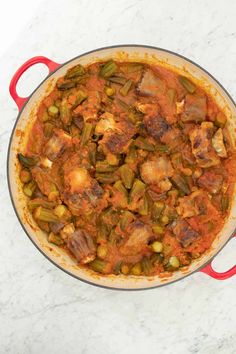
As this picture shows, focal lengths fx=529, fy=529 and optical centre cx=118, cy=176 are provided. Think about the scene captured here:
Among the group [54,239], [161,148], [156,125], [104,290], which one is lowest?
[104,290]

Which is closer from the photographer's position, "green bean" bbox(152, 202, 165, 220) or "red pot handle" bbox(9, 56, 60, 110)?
"red pot handle" bbox(9, 56, 60, 110)

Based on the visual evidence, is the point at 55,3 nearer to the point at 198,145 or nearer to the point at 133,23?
the point at 133,23

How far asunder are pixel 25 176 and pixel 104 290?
745 millimetres

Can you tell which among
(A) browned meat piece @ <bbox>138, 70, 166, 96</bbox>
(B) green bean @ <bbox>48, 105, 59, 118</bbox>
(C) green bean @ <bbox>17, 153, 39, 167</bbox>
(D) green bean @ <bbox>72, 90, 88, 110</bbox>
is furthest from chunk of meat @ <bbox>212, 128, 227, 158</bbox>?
(C) green bean @ <bbox>17, 153, 39, 167</bbox>

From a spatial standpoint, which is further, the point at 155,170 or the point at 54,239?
the point at 54,239

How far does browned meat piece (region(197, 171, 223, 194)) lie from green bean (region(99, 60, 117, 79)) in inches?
27.4

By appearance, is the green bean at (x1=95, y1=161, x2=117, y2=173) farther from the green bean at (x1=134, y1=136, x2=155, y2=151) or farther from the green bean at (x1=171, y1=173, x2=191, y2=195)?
the green bean at (x1=171, y1=173, x2=191, y2=195)

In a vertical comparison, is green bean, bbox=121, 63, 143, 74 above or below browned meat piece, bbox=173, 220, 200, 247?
above

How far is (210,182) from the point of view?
2.63 metres

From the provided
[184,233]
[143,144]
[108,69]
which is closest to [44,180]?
[143,144]

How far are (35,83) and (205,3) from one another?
1.00 m

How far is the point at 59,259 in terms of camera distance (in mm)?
2670

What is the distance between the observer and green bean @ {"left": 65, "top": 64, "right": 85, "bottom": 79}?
2615 millimetres

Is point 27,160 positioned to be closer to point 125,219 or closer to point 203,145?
point 125,219
